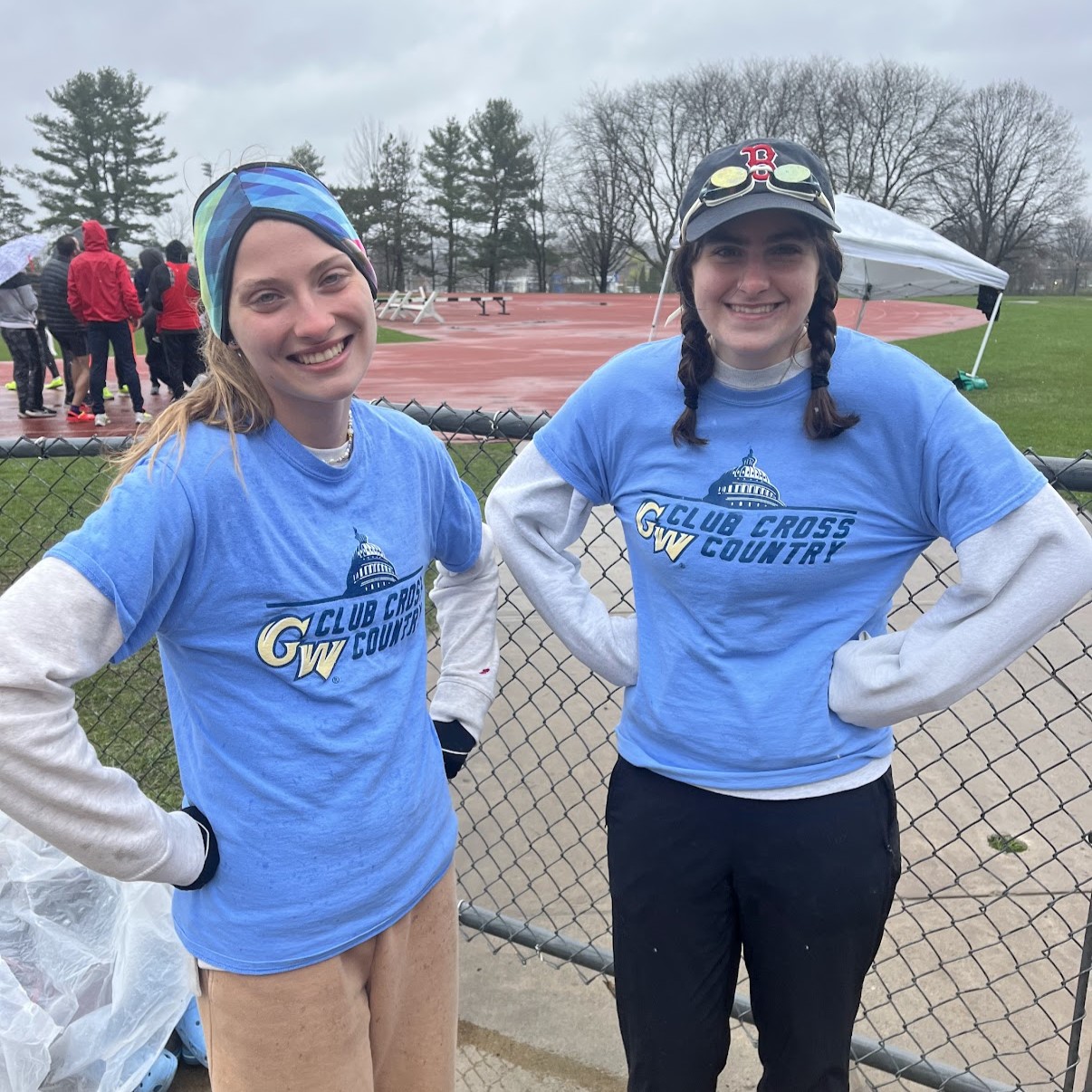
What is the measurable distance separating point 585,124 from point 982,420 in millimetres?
64482

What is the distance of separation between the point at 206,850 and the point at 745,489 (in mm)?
1006

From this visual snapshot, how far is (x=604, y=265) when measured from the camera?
184 feet

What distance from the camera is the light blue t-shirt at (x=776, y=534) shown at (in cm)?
145

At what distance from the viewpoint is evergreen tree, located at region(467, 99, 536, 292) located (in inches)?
2018

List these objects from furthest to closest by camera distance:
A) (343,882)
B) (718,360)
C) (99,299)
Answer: (99,299) → (718,360) → (343,882)

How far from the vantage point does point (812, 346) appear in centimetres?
150

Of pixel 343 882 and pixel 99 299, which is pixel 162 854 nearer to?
pixel 343 882

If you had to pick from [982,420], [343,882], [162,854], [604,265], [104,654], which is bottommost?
[604,265]

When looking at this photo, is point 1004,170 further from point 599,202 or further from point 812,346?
point 812,346

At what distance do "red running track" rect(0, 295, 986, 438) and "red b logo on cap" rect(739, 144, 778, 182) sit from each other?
0.68 m

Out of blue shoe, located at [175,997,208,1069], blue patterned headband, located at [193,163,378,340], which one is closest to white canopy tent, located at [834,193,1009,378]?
blue patterned headband, located at [193,163,378,340]

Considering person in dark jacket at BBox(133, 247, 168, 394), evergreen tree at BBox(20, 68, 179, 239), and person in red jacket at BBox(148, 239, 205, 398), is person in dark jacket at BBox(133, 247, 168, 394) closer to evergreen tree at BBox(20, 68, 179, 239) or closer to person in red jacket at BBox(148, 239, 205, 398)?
person in red jacket at BBox(148, 239, 205, 398)

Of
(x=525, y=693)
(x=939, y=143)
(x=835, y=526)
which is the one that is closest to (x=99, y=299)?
(x=525, y=693)

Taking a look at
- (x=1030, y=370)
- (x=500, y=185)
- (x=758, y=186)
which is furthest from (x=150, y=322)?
(x=500, y=185)
